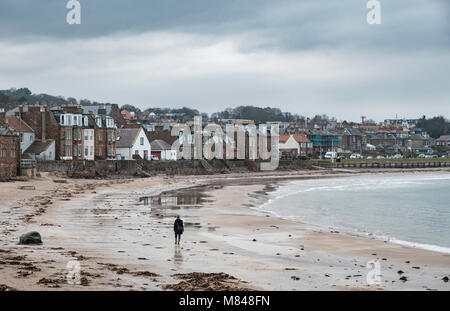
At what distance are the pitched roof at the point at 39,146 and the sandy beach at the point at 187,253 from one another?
27857 millimetres

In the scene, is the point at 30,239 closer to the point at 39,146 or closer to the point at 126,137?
the point at 39,146

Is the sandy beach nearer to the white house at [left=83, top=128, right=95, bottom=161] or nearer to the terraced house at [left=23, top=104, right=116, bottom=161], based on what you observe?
the terraced house at [left=23, top=104, right=116, bottom=161]

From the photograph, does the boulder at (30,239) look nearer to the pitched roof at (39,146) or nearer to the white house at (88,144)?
the pitched roof at (39,146)

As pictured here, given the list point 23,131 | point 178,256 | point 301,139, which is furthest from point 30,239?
point 301,139

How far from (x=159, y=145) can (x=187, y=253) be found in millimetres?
71827

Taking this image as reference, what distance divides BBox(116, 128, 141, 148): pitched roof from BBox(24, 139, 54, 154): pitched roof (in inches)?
629

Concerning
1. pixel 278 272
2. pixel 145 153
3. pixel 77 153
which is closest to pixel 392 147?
pixel 145 153

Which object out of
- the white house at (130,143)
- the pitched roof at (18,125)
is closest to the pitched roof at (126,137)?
the white house at (130,143)

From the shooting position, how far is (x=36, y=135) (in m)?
70.9

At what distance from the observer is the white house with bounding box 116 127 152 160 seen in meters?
84.4

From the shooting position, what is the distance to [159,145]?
9262 cm

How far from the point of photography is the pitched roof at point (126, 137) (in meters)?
84.5

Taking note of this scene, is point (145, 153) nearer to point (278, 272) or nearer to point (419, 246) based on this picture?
point (419, 246)
